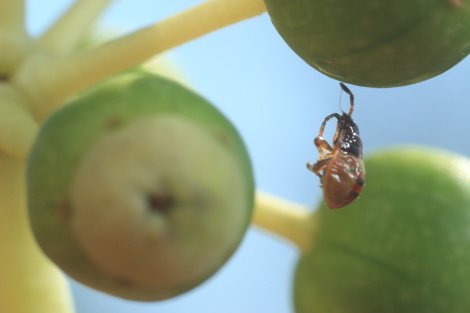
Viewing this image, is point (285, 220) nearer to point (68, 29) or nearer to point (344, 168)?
point (344, 168)

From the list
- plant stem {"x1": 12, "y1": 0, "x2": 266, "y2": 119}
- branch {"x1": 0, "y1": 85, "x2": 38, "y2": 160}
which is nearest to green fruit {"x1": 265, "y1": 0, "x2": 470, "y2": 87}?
plant stem {"x1": 12, "y1": 0, "x2": 266, "y2": 119}

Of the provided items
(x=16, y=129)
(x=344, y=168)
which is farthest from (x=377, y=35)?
(x=16, y=129)

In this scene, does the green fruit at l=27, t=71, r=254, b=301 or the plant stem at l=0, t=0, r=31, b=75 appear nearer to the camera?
the green fruit at l=27, t=71, r=254, b=301

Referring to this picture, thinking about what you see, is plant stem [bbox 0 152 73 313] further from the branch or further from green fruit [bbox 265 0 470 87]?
green fruit [bbox 265 0 470 87]

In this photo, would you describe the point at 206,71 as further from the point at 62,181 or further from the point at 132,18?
the point at 62,181

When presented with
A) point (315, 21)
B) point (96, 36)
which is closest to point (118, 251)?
point (315, 21)

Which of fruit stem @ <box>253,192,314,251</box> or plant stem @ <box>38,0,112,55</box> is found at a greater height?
plant stem @ <box>38,0,112,55</box>
